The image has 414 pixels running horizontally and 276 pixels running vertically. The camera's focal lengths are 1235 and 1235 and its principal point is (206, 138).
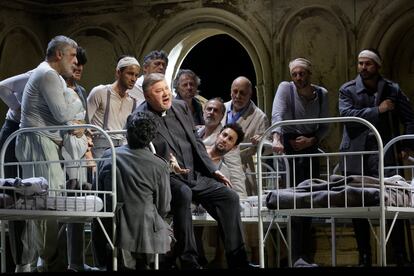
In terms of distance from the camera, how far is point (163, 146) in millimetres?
7121

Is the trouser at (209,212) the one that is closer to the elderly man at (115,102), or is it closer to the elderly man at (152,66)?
the elderly man at (115,102)

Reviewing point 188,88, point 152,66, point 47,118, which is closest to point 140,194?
point 47,118

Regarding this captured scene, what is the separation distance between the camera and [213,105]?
8.23 metres

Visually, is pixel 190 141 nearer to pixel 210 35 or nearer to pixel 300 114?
pixel 300 114

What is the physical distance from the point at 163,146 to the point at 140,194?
561mm

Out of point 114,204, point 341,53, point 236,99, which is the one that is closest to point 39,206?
point 114,204

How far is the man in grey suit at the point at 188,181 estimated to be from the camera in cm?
686

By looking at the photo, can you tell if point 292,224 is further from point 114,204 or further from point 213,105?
point 114,204

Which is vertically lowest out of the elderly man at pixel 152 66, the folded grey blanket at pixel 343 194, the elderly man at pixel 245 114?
the folded grey blanket at pixel 343 194

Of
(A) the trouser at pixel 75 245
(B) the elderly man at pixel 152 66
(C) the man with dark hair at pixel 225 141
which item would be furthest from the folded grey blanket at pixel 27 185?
(B) the elderly man at pixel 152 66

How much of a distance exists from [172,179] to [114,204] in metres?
0.51

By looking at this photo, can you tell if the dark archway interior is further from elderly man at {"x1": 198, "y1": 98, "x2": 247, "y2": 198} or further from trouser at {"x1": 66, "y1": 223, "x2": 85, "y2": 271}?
trouser at {"x1": 66, "y1": 223, "x2": 85, "y2": 271}

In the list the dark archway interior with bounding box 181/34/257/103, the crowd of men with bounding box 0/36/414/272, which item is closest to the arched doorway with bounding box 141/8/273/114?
the dark archway interior with bounding box 181/34/257/103

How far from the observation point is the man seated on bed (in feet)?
21.6
